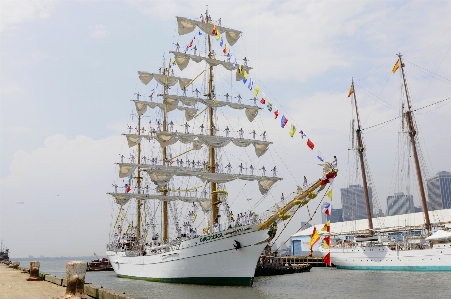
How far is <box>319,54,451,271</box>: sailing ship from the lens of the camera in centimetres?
3603

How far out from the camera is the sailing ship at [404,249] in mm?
36031

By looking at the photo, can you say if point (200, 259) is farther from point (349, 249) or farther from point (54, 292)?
point (349, 249)

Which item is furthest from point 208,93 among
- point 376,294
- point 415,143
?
point 415,143

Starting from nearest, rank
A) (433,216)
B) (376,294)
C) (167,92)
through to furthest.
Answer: (376,294)
(167,92)
(433,216)

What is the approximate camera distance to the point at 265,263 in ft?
143

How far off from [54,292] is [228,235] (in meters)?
12.6

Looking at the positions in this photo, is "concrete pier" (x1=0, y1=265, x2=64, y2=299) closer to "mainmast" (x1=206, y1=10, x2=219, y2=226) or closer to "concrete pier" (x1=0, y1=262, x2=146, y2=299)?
"concrete pier" (x1=0, y1=262, x2=146, y2=299)

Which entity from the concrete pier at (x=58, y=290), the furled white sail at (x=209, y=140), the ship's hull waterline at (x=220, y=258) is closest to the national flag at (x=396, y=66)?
the furled white sail at (x=209, y=140)

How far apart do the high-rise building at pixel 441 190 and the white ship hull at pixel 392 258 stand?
68511mm

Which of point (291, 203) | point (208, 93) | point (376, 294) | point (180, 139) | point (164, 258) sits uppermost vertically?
point (208, 93)

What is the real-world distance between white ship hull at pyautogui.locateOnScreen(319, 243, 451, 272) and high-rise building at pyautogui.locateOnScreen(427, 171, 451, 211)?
225 ft

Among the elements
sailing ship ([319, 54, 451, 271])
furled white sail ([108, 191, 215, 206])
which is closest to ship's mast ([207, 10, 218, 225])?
furled white sail ([108, 191, 215, 206])

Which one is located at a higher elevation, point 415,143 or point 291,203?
point 415,143

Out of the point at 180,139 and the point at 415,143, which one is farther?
the point at 415,143
